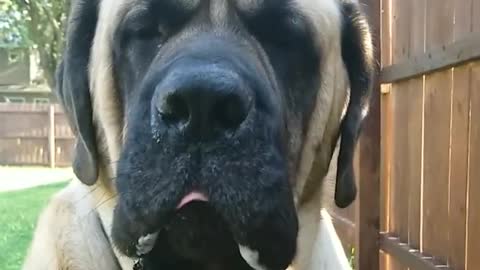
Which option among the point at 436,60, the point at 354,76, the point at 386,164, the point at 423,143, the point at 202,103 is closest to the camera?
the point at 202,103

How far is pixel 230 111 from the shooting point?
1.73 metres

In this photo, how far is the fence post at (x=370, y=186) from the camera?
4445 mm

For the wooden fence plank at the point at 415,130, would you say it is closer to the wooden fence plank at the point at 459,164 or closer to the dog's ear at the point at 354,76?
the wooden fence plank at the point at 459,164

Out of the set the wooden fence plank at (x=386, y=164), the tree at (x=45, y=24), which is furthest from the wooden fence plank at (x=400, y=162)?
the tree at (x=45, y=24)

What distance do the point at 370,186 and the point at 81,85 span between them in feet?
7.89

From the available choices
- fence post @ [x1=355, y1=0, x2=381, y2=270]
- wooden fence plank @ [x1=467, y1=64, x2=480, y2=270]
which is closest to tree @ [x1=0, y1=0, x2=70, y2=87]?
fence post @ [x1=355, y1=0, x2=381, y2=270]

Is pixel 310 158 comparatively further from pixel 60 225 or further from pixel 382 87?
pixel 382 87

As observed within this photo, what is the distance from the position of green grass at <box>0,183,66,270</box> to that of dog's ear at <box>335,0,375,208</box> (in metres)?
2.59

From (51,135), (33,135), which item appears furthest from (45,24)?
(33,135)

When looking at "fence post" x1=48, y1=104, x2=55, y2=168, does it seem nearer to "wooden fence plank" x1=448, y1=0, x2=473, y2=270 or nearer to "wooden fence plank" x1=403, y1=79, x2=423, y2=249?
"wooden fence plank" x1=403, y1=79, x2=423, y2=249

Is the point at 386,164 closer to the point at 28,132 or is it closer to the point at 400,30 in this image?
the point at 400,30

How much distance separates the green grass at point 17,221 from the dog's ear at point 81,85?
2.46 meters

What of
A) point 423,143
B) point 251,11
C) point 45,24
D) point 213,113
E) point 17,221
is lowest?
point 17,221

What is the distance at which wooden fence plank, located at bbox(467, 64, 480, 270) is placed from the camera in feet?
9.56
